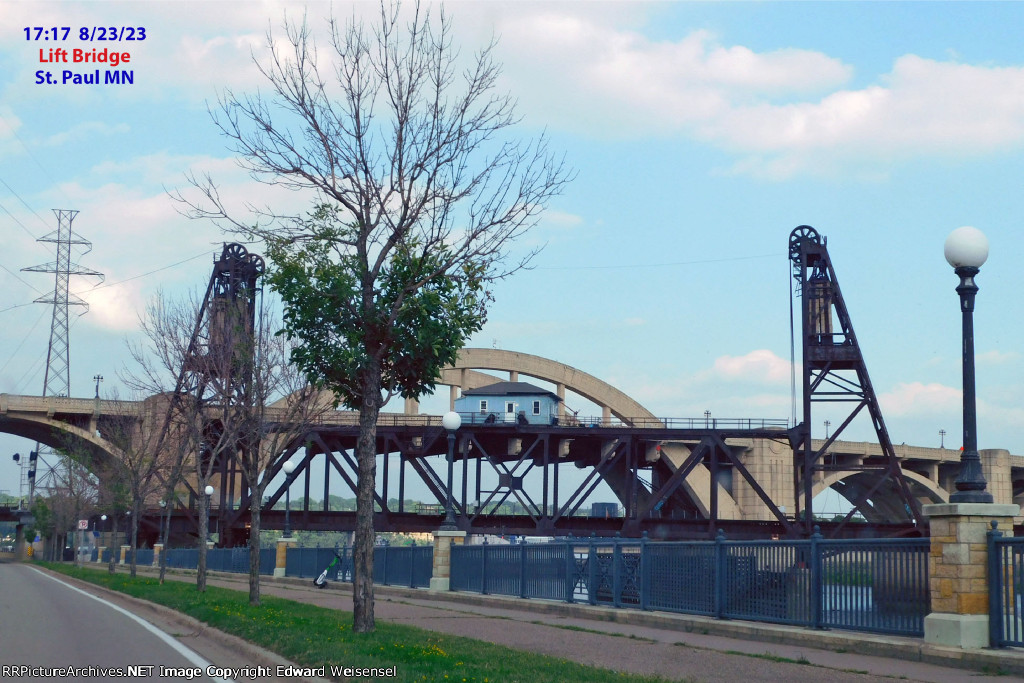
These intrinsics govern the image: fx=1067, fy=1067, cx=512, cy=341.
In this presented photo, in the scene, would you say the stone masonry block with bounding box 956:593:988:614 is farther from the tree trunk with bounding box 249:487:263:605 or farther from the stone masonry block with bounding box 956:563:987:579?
the tree trunk with bounding box 249:487:263:605

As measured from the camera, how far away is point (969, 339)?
1382 centimetres

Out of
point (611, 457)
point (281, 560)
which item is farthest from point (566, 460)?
point (281, 560)

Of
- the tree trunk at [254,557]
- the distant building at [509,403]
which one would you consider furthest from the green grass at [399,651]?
the distant building at [509,403]

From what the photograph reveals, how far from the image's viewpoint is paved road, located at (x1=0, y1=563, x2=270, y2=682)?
12555 millimetres

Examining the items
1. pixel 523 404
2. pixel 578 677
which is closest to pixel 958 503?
pixel 578 677

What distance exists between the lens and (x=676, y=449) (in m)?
90.1

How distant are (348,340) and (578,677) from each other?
6.70 meters

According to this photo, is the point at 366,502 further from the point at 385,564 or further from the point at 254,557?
the point at 385,564

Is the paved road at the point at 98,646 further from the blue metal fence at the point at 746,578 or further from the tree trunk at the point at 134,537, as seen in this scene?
the tree trunk at the point at 134,537

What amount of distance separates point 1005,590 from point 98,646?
1234 centimetres

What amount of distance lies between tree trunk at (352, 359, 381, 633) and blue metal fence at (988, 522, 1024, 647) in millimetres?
8177

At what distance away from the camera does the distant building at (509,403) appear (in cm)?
8194

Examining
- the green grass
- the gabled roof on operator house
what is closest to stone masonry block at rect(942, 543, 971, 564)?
the green grass

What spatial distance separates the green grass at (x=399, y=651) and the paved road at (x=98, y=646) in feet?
2.18
